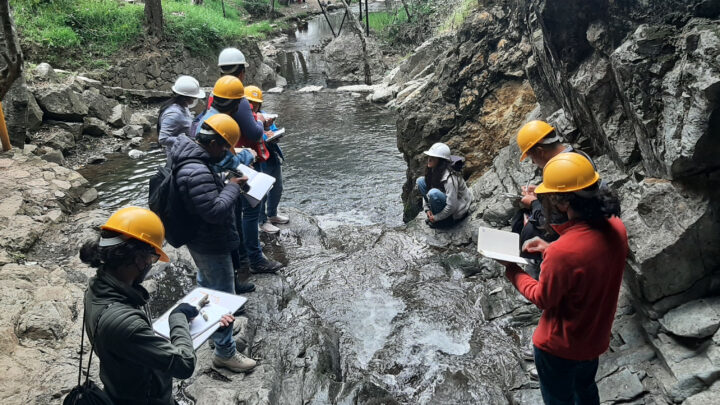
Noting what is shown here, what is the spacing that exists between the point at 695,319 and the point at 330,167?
28.1 feet

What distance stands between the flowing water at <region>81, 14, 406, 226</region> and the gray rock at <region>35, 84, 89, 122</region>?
5.19 ft

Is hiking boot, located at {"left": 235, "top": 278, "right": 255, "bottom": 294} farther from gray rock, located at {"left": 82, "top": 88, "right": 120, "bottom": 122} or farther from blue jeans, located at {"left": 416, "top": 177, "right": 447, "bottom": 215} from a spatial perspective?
gray rock, located at {"left": 82, "top": 88, "right": 120, "bottom": 122}

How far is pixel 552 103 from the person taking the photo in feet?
19.8

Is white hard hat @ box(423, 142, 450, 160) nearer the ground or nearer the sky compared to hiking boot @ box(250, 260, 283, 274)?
nearer the sky

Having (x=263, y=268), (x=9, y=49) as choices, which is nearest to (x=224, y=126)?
(x=263, y=268)

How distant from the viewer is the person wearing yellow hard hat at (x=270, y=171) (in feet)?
18.6

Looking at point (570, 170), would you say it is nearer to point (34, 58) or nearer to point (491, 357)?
point (491, 357)

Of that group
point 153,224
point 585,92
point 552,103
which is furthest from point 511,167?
point 153,224

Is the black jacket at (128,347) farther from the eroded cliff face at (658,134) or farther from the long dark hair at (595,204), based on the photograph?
the eroded cliff face at (658,134)

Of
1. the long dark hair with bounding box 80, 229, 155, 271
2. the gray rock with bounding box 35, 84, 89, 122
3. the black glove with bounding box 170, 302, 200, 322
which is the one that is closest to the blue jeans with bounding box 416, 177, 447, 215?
the black glove with bounding box 170, 302, 200, 322

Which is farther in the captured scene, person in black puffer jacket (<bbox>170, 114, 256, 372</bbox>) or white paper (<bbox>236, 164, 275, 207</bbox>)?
white paper (<bbox>236, 164, 275, 207</bbox>)

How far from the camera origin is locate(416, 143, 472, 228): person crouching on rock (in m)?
5.98

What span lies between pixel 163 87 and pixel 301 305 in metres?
14.1

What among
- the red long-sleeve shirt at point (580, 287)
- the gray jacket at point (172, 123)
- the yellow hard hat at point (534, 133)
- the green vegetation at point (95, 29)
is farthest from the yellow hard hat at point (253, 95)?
the green vegetation at point (95, 29)
